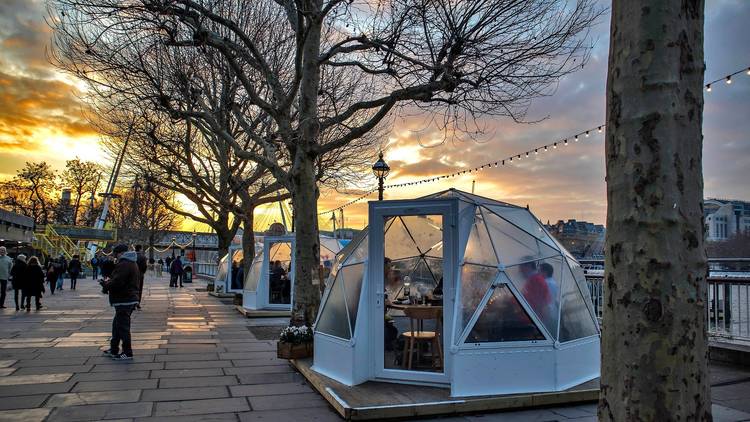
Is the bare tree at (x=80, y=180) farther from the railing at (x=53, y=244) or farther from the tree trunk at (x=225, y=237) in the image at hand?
the tree trunk at (x=225, y=237)

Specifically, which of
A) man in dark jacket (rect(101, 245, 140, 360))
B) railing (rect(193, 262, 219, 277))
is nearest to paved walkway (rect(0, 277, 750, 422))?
man in dark jacket (rect(101, 245, 140, 360))

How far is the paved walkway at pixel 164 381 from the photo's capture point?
6.26m

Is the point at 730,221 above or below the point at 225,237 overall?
above

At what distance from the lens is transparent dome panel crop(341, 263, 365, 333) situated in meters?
7.62

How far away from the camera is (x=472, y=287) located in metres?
7.10

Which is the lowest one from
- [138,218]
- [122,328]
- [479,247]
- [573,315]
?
[122,328]

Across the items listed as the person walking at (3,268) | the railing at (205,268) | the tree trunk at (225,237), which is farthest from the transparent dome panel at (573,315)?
the railing at (205,268)

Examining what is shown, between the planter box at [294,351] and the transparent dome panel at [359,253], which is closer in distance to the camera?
the transparent dome panel at [359,253]

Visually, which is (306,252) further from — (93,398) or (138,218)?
(138,218)

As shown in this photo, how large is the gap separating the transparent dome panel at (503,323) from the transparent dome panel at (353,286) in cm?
166

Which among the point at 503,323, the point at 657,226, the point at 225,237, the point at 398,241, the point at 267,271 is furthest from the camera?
the point at 225,237

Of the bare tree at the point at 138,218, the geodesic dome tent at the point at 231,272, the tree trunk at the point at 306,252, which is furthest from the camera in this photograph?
the bare tree at the point at 138,218

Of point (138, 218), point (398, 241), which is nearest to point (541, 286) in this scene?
point (398, 241)

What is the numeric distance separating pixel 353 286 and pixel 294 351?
A: 2.00 meters
